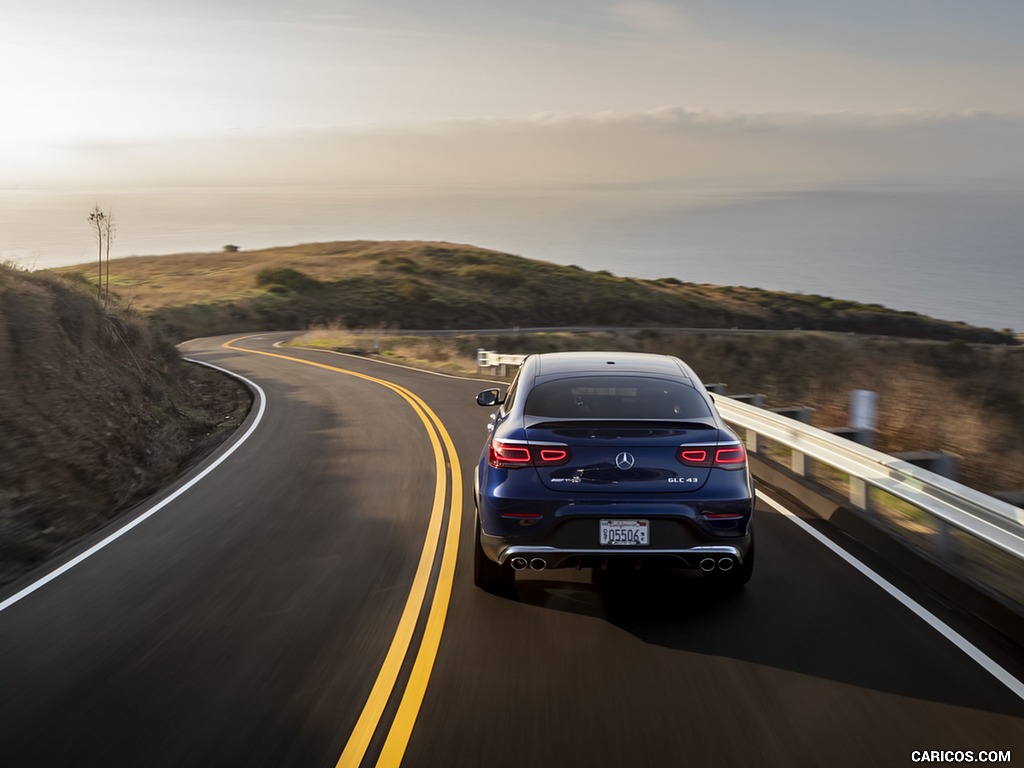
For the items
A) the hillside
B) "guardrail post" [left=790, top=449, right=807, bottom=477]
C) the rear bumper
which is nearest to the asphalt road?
the rear bumper

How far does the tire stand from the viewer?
6258 mm

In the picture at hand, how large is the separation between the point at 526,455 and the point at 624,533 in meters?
0.81

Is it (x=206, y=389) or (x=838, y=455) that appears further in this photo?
(x=206, y=389)

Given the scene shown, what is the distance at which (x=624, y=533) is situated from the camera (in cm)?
568

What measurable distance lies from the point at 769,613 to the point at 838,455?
316 centimetres

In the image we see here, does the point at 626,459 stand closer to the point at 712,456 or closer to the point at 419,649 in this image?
the point at 712,456

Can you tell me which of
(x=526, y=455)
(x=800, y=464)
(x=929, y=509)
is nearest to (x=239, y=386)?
(x=800, y=464)

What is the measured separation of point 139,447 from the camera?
13891 mm

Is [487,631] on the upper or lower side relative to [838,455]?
lower

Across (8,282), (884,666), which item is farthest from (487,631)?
(8,282)

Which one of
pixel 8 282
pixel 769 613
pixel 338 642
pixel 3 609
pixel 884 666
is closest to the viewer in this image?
pixel 884 666

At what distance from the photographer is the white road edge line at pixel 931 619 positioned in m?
4.84

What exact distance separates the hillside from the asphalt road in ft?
190

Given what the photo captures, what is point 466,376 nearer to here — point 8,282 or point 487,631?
point 8,282
